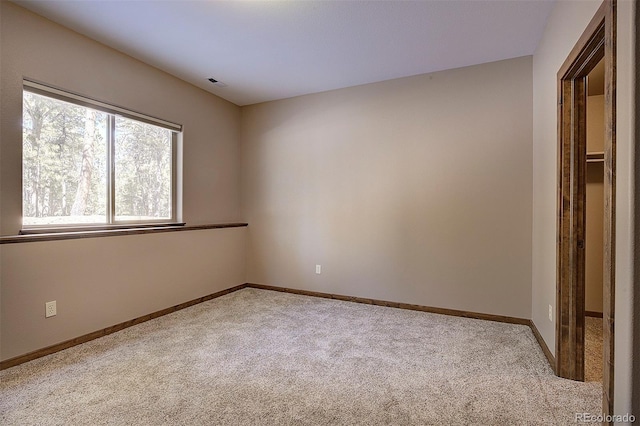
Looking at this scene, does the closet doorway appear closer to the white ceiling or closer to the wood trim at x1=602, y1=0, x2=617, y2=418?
the white ceiling

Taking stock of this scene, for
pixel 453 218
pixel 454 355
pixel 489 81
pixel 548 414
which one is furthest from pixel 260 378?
pixel 489 81

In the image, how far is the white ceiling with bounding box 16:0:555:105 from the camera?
240cm

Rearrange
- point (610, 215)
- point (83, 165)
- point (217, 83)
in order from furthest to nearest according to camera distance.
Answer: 1. point (217, 83)
2. point (83, 165)
3. point (610, 215)

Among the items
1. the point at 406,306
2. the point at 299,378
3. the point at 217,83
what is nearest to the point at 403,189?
the point at 406,306

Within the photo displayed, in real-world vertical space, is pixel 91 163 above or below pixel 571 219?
above

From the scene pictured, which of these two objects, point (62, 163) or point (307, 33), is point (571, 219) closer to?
point (307, 33)

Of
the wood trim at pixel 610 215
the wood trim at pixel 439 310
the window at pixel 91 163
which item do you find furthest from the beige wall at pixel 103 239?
the wood trim at pixel 610 215

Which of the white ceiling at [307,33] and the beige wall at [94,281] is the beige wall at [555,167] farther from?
the beige wall at [94,281]

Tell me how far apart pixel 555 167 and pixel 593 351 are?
1486mm

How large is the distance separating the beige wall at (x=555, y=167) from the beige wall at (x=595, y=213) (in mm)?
894

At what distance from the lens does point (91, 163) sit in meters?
2.93

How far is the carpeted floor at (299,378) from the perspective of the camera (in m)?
1.75

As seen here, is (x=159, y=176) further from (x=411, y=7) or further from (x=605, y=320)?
(x=605, y=320)

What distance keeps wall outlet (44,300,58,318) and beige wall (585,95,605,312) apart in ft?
16.2
